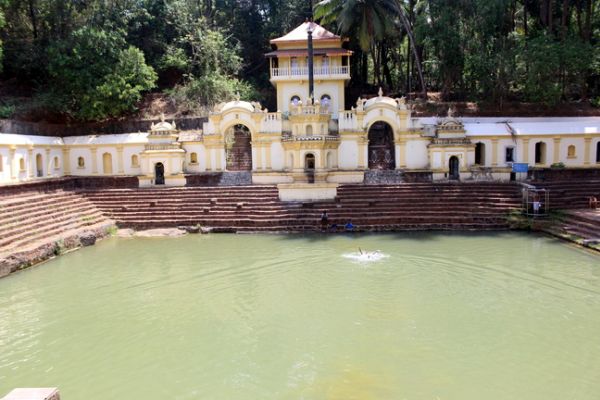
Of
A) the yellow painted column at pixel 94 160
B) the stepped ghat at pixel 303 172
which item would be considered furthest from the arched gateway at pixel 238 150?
the yellow painted column at pixel 94 160

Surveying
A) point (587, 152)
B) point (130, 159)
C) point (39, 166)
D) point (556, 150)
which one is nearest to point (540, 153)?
point (556, 150)

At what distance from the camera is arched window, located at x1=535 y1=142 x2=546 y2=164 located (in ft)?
73.7

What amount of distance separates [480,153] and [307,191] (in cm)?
845

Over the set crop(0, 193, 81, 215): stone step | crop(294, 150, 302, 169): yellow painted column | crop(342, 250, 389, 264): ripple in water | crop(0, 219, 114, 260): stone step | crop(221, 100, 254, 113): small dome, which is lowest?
crop(342, 250, 389, 264): ripple in water

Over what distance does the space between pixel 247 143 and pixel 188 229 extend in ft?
32.3

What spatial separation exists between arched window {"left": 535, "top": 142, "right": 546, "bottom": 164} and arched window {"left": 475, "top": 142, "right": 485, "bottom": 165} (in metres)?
2.52

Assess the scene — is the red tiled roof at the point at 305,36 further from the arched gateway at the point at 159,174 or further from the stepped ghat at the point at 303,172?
the arched gateway at the point at 159,174

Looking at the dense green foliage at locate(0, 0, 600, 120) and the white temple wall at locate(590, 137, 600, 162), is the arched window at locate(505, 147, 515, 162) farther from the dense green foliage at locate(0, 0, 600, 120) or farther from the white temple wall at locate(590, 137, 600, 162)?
the dense green foliage at locate(0, 0, 600, 120)

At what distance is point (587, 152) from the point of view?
878 inches

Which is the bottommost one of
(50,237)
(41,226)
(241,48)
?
(50,237)

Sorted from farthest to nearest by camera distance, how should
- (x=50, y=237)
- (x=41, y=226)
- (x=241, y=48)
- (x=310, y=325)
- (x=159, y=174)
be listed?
(x=241, y=48) → (x=159, y=174) → (x=41, y=226) → (x=50, y=237) → (x=310, y=325)

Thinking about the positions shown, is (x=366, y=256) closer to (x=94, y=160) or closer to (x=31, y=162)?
(x=31, y=162)

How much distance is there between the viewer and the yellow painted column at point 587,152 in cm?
2223

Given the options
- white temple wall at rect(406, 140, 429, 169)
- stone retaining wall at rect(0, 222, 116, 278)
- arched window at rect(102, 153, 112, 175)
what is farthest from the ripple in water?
arched window at rect(102, 153, 112, 175)
